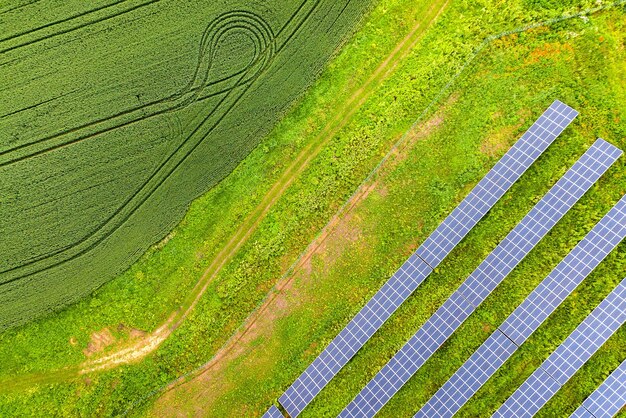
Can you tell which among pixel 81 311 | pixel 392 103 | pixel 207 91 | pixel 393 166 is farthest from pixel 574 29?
pixel 81 311

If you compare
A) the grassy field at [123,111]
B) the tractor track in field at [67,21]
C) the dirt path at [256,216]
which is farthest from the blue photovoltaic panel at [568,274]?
the tractor track in field at [67,21]

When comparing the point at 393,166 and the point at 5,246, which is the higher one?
the point at 393,166

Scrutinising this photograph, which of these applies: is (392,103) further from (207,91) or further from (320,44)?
(207,91)

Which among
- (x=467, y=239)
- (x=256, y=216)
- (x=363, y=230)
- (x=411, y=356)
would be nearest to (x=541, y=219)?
(x=467, y=239)

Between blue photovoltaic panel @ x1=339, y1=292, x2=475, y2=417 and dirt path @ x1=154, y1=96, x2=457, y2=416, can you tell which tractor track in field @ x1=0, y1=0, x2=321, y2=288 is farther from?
blue photovoltaic panel @ x1=339, y1=292, x2=475, y2=417

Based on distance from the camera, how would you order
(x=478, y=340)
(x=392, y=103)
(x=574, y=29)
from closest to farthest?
(x=478, y=340), (x=574, y=29), (x=392, y=103)

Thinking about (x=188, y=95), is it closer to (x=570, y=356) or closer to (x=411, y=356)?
(x=411, y=356)
